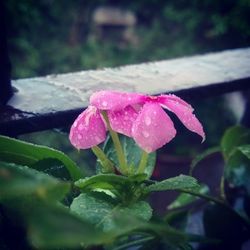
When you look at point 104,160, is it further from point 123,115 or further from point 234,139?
point 234,139

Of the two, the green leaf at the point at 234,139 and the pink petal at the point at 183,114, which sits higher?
the pink petal at the point at 183,114

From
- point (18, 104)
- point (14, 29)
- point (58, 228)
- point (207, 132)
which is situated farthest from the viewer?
point (14, 29)

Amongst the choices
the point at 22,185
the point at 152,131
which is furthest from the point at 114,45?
the point at 22,185

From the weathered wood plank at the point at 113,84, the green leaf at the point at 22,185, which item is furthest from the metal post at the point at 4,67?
the green leaf at the point at 22,185

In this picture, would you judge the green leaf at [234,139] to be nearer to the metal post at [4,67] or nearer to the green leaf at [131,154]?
the green leaf at [131,154]

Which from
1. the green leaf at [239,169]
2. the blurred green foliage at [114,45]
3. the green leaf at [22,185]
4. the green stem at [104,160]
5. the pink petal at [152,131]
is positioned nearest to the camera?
the green leaf at [22,185]

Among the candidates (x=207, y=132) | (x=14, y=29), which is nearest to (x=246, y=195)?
(x=207, y=132)

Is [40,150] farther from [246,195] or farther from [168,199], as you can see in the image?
[168,199]
